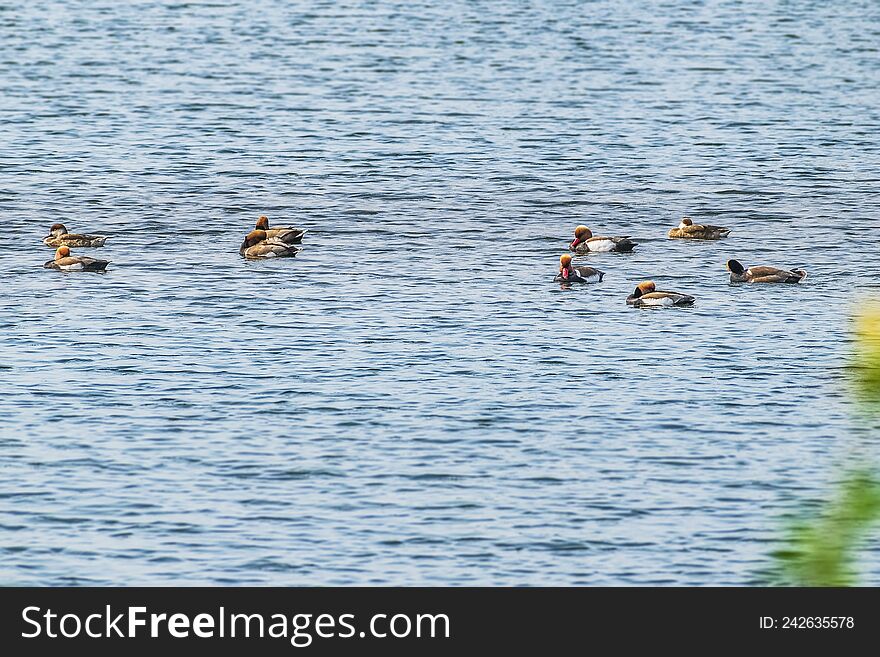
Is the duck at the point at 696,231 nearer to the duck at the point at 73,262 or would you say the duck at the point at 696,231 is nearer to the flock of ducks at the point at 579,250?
the flock of ducks at the point at 579,250

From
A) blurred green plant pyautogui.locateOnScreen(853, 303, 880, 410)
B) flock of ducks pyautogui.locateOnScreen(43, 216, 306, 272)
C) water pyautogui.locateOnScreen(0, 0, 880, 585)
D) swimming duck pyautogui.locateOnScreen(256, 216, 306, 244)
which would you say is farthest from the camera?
swimming duck pyautogui.locateOnScreen(256, 216, 306, 244)

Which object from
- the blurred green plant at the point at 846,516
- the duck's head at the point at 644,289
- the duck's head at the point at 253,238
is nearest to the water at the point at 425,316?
the duck's head at the point at 644,289

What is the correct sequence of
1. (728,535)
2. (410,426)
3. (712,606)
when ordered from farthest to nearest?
(410,426)
(728,535)
(712,606)

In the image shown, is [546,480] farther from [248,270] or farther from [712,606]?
[248,270]

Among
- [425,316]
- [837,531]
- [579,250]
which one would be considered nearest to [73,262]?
[425,316]

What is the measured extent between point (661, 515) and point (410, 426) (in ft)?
20.7

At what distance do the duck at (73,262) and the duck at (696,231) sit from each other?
50.7 ft

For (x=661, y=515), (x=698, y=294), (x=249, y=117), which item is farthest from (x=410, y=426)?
(x=249, y=117)

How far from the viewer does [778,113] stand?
76938mm

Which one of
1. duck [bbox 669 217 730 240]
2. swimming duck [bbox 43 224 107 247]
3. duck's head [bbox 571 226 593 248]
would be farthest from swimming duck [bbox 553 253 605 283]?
swimming duck [bbox 43 224 107 247]

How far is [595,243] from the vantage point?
52.6 meters

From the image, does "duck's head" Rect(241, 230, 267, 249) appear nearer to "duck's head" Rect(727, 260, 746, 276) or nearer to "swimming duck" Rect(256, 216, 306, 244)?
"swimming duck" Rect(256, 216, 306, 244)

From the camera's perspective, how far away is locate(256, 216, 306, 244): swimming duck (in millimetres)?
53375

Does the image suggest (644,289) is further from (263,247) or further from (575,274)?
(263,247)
